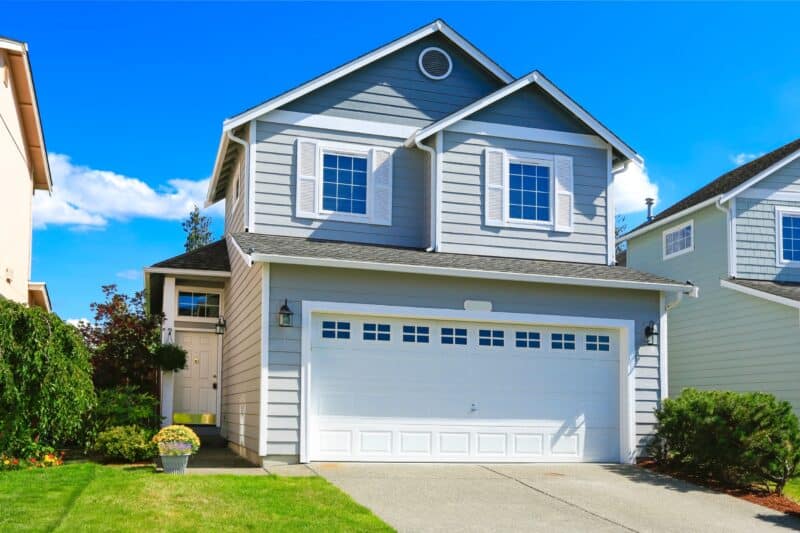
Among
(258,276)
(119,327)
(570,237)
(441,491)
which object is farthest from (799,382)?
(119,327)

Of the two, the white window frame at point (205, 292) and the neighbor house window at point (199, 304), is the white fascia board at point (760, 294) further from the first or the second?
the neighbor house window at point (199, 304)

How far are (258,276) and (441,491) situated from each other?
14.0 feet

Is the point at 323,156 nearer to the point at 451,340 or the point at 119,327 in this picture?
the point at 451,340

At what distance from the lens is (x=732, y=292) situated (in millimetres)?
18609

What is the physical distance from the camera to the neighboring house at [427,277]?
42.1 ft

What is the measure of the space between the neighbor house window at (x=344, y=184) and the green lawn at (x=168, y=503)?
5357 mm

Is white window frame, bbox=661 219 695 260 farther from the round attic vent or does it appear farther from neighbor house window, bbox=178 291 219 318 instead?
neighbor house window, bbox=178 291 219 318

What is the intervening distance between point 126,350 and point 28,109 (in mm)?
5383


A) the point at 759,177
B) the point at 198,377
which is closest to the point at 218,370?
the point at 198,377

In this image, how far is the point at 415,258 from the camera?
13.8m

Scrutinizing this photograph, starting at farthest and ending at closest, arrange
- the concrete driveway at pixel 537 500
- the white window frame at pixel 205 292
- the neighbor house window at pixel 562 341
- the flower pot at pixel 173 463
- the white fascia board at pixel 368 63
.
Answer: the white window frame at pixel 205 292
the white fascia board at pixel 368 63
the neighbor house window at pixel 562 341
the flower pot at pixel 173 463
the concrete driveway at pixel 537 500

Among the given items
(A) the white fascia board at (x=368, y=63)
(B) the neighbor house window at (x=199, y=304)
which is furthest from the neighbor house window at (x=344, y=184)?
(B) the neighbor house window at (x=199, y=304)

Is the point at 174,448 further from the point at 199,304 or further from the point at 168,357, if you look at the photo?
the point at 199,304

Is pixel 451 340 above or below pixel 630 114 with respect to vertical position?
below
